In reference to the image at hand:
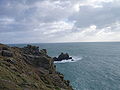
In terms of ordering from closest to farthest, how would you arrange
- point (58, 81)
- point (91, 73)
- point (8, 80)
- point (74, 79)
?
point (8, 80) → point (58, 81) → point (74, 79) → point (91, 73)

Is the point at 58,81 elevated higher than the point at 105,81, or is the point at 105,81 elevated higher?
the point at 58,81

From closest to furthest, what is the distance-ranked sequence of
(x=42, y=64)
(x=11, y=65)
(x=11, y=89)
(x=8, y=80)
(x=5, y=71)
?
(x=11, y=89)
(x=8, y=80)
(x=5, y=71)
(x=11, y=65)
(x=42, y=64)

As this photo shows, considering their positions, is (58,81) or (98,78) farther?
(98,78)

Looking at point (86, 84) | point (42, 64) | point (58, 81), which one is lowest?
point (86, 84)

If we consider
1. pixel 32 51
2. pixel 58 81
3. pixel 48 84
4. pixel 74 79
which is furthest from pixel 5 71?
pixel 74 79

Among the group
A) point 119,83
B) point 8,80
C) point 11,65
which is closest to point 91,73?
point 119,83

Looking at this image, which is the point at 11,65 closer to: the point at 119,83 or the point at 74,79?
the point at 74,79

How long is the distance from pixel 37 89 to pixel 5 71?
774cm

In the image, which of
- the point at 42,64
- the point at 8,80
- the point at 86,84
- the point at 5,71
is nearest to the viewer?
the point at 8,80

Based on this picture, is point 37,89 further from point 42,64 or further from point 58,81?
point 42,64

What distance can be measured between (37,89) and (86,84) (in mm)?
39690

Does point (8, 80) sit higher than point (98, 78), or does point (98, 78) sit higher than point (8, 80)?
point (8, 80)

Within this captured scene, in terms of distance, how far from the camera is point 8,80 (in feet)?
116

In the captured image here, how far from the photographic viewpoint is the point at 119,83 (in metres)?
74.4
